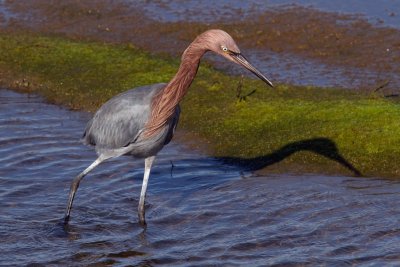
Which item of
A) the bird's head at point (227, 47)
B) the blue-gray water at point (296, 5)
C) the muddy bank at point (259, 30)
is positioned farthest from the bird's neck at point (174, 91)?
the muddy bank at point (259, 30)

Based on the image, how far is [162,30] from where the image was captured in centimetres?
1456

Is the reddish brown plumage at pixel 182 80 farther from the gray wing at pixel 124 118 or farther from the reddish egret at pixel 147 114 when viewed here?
the gray wing at pixel 124 118

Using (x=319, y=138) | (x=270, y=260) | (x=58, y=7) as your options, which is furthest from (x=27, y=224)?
(x=58, y=7)

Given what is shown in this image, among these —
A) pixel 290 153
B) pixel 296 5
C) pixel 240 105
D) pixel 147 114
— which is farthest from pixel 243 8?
pixel 147 114

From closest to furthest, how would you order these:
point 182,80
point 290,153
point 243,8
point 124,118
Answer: point 182,80 < point 124,118 < point 290,153 < point 243,8

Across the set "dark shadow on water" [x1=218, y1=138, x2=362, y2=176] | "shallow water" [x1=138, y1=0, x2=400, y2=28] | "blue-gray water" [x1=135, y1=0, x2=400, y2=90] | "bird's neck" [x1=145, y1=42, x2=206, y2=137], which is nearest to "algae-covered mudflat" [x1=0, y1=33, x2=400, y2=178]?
"dark shadow on water" [x1=218, y1=138, x2=362, y2=176]

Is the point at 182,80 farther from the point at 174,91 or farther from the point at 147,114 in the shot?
the point at 147,114

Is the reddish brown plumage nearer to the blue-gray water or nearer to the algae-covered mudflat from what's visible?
the algae-covered mudflat

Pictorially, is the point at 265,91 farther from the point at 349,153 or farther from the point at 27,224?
the point at 27,224

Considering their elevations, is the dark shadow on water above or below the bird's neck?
below

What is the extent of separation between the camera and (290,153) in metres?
9.70

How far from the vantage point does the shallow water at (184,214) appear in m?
7.69

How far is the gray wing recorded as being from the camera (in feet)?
26.5

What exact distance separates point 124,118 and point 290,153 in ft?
7.23
